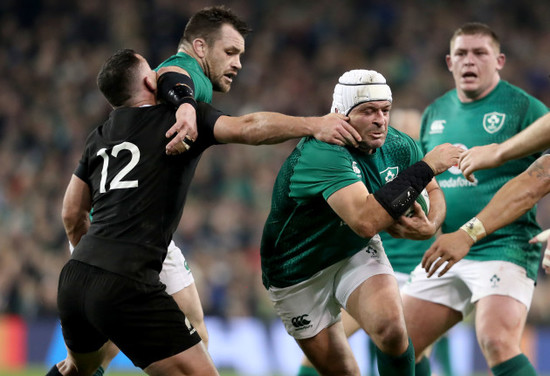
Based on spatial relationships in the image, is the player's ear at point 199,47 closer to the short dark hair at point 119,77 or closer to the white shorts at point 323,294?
the short dark hair at point 119,77

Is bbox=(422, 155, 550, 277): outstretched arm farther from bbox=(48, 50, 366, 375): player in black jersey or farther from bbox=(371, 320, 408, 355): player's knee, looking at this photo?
bbox=(48, 50, 366, 375): player in black jersey

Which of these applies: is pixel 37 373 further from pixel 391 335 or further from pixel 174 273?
pixel 391 335

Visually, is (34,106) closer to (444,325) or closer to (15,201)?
(15,201)

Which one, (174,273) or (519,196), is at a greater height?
(519,196)

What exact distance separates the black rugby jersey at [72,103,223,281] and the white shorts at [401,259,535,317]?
2.33 metres

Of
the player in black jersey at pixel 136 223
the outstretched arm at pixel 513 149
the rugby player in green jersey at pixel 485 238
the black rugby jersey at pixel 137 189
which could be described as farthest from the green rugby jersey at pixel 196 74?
the rugby player in green jersey at pixel 485 238

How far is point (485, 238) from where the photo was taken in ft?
19.3

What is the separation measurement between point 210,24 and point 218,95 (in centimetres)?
909

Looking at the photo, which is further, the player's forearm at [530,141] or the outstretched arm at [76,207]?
the outstretched arm at [76,207]

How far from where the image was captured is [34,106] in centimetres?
1478

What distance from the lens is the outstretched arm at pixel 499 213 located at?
489 cm

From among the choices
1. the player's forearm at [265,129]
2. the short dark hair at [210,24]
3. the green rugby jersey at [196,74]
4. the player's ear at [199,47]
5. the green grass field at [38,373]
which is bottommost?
the green grass field at [38,373]

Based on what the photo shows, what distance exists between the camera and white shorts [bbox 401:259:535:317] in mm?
5629

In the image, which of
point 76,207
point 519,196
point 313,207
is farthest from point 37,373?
point 519,196
